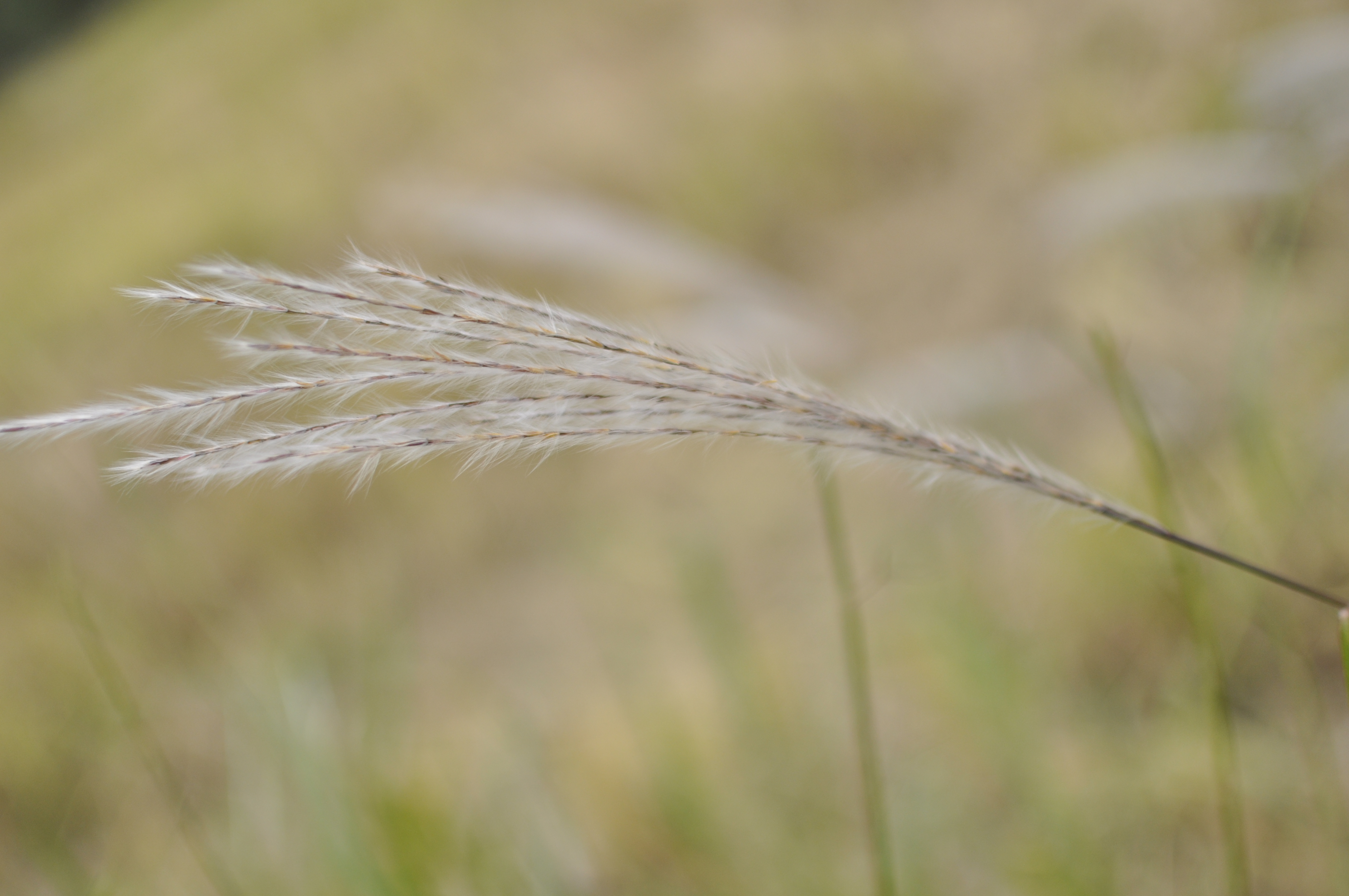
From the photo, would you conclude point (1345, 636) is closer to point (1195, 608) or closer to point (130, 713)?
point (1195, 608)

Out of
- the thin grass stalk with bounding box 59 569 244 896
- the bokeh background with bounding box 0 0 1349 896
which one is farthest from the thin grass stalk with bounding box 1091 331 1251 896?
the thin grass stalk with bounding box 59 569 244 896

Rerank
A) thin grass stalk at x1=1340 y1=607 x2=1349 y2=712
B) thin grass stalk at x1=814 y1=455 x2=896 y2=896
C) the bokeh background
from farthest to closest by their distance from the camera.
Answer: the bokeh background < thin grass stalk at x1=814 y1=455 x2=896 y2=896 < thin grass stalk at x1=1340 y1=607 x2=1349 y2=712

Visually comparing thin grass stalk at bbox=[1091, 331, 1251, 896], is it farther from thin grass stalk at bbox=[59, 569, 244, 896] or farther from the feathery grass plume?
thin grass stalk at bbox=[59, 569, 244, 896]

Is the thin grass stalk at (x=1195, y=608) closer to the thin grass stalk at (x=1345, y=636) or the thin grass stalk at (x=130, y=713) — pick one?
the thin grass stalk at (x=1345, y=636)

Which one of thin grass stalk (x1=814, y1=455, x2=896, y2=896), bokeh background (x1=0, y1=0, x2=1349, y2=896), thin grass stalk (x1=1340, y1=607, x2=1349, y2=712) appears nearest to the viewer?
thin grass stalk (x1=1340, y1=607, x2=1349, y2=712)

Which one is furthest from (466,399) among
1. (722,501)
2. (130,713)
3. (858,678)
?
(722,501)

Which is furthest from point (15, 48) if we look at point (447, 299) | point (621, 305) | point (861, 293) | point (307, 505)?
point (447, 299)

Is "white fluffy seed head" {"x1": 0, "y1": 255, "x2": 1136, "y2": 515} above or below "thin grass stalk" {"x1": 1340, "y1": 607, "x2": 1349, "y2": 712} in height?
above
